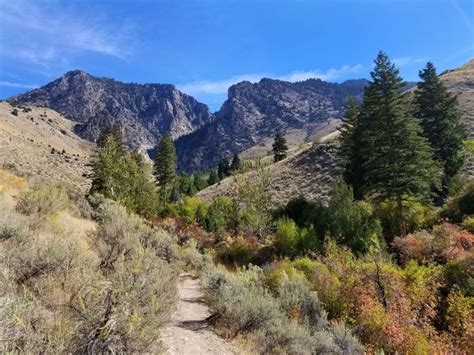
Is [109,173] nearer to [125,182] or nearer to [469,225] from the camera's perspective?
[125,182]

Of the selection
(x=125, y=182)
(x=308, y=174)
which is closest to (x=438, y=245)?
(x=125, y=182)

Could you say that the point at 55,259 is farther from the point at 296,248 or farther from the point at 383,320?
the point at 296,248

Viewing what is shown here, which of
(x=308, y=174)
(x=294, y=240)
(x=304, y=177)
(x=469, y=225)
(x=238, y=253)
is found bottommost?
(x=238, y=253)

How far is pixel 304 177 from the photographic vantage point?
1698 inches

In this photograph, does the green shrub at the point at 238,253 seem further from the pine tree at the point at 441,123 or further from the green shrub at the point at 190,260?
the pine tree at the point at 441,123

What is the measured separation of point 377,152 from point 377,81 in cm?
541

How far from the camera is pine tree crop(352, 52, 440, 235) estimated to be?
22.9 meters

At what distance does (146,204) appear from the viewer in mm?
26156

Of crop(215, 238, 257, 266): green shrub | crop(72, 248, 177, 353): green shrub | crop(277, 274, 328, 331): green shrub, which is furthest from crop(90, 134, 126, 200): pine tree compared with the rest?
crop(72, 248, 177, 353): green shrub

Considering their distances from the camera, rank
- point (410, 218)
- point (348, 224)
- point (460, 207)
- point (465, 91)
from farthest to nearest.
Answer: point (465, 91), point (410, 218), point (460, 207), point (348, 224)

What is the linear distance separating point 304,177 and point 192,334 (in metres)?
38.2

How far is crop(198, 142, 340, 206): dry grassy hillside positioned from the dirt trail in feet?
92.8

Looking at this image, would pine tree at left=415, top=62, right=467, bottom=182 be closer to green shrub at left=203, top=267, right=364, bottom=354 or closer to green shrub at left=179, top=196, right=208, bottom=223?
green shrub at left=179, top=196, right=208, bottom=223

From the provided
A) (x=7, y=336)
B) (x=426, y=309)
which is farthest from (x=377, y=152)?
(x=7, y=336)
